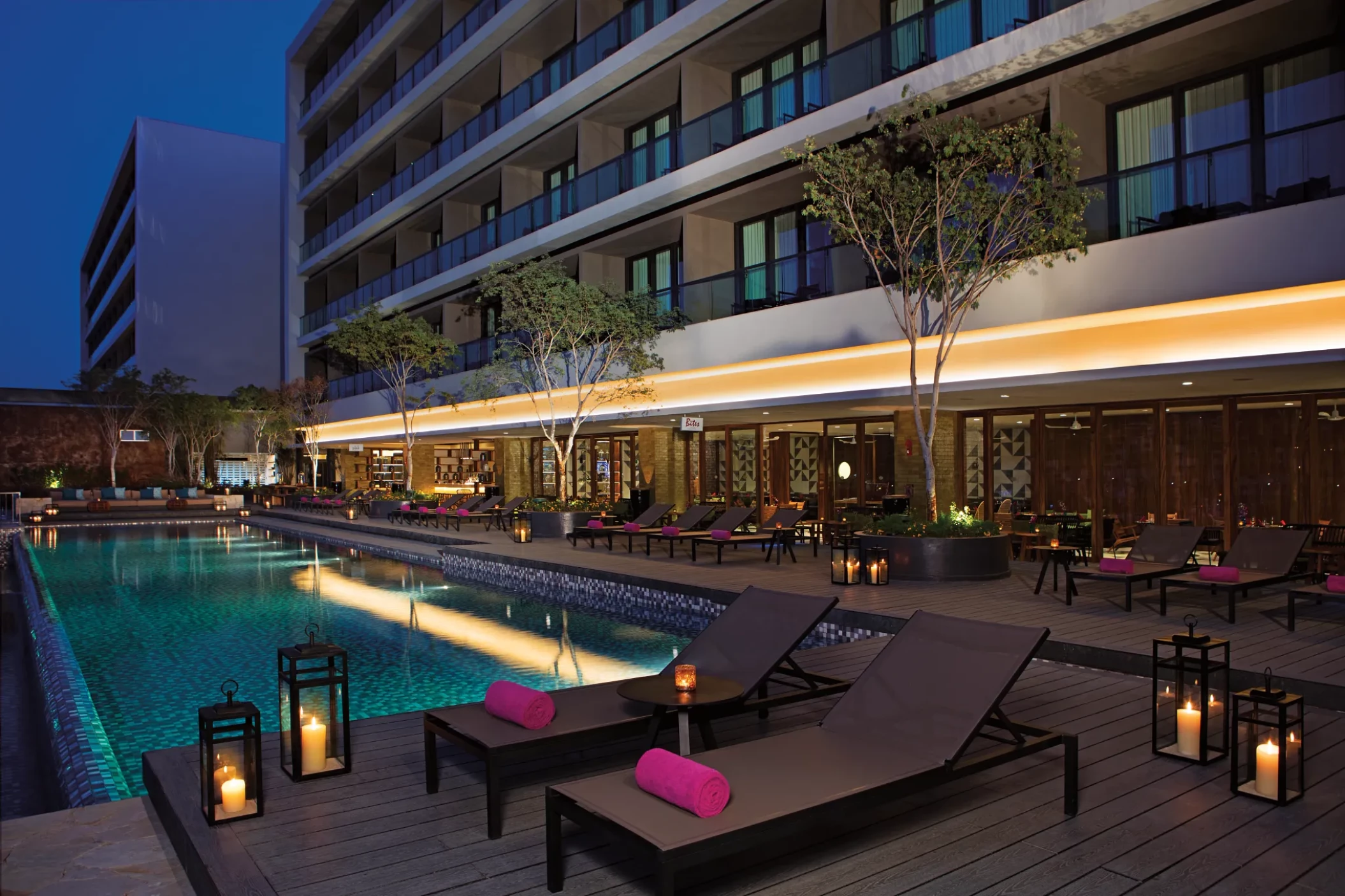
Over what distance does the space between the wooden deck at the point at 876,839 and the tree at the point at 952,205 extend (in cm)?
729

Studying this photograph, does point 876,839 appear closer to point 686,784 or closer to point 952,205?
point 686,784

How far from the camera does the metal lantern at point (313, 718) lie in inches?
176

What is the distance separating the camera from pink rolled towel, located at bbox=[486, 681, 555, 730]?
4.19 meters

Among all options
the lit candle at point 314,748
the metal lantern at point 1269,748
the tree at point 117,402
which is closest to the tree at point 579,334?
the lit candle at point 314,748

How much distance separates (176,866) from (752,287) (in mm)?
13158

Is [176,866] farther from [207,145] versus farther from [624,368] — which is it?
[207,145]

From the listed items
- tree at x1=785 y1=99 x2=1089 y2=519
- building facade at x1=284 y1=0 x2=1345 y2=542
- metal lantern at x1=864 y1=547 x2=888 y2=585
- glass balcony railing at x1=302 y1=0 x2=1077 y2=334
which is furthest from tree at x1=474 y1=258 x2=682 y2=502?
metal lantern at x1=864 y1=547 x2=888 y2=585

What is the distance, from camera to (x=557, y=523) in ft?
58.7

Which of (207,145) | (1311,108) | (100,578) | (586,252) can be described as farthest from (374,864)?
(207,145)

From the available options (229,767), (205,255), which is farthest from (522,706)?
(205,255)

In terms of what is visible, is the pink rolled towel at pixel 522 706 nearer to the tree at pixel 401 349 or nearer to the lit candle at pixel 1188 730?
the lit candle at pixel 1188 730

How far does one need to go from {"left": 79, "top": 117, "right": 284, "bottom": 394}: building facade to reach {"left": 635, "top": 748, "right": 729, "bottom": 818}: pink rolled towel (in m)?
43.9

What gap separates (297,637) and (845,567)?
6062 mm

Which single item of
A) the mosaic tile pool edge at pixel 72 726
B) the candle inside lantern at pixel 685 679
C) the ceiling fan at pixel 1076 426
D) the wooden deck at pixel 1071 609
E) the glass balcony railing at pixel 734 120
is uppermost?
the glass balcony railing at pixel 734 120
